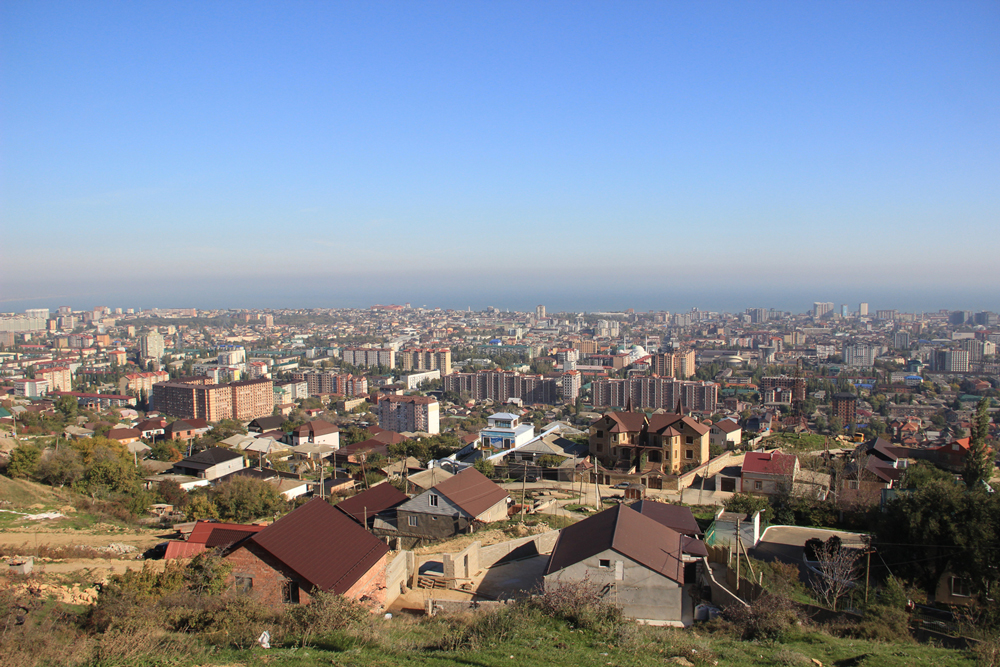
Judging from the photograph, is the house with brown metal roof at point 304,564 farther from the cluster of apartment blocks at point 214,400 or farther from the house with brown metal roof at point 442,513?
the cluster of apartment blocks at point 214,400

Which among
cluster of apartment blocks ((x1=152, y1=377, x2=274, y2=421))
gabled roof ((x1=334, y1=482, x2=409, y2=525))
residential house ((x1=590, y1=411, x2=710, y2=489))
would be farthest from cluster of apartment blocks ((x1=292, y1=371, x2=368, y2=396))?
gabled roof ((x1=334, y1=482, x2=409, y2=525))

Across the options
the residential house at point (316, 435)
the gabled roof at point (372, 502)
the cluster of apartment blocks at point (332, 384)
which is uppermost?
the gabled roof at point (372, 502)

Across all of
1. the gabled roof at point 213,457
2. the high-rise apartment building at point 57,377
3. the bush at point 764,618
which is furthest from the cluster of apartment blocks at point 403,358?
the bush at point 764,618

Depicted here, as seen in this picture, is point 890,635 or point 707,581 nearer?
point 890,635

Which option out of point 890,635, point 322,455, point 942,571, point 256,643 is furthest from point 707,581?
point 322,455

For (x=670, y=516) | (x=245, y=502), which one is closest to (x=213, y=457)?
(x=245, y=502)

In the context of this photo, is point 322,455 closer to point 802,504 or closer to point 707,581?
point 802,504
